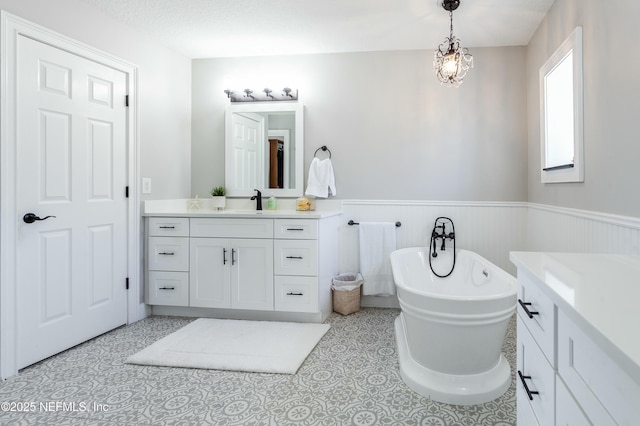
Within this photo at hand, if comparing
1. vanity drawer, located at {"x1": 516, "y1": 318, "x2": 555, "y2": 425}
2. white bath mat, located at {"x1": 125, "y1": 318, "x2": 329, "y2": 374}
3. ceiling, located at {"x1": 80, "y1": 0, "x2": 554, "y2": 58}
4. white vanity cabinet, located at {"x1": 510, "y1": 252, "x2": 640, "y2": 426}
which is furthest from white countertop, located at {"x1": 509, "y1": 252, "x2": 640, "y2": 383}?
ceiling, located at {"x1": 80, "y1": 0, "x2": 554, "y2": 58}

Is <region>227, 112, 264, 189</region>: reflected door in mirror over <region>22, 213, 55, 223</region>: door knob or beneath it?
over

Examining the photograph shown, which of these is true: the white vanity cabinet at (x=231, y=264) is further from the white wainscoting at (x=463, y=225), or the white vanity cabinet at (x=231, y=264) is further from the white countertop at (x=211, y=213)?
the white wainscoting at (x=463, y=225)

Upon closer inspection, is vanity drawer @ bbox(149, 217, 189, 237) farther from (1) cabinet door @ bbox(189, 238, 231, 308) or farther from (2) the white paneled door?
(2) the white paneled door

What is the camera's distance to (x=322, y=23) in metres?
2.96

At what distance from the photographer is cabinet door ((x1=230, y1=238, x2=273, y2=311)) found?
9.96 ft

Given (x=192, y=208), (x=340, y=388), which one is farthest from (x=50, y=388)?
(x=192, y=208)

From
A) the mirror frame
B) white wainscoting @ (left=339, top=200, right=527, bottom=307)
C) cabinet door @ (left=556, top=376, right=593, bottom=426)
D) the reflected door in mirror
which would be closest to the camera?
cabinet door @ (left=556, top=376, right=593, bottom=426)

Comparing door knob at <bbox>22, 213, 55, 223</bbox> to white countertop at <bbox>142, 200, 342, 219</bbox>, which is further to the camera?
white countertop at <bbox>142, 200, 342, 219</bbox>

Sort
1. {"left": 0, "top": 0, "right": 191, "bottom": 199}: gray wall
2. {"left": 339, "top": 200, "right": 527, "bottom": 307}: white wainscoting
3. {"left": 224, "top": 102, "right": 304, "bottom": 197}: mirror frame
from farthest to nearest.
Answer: {"left": 224, "top": 102, "right": 304, "bottom": 197}: mirror frame, {"left": 339, "top": 200, "right": 527, "bottom": 307}: white wainscoting, {"left": 0, "top": 0, "right": 191, "bottom": 199}: gray wall

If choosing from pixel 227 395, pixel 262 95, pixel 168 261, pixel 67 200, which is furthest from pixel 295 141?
pixel 227 395

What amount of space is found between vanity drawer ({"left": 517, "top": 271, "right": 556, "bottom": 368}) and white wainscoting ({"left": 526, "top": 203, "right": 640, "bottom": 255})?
872 mm

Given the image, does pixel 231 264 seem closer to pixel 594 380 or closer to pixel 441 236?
pixel 441 236

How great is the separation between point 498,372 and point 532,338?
107 centimetres

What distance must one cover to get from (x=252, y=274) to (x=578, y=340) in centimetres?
256
